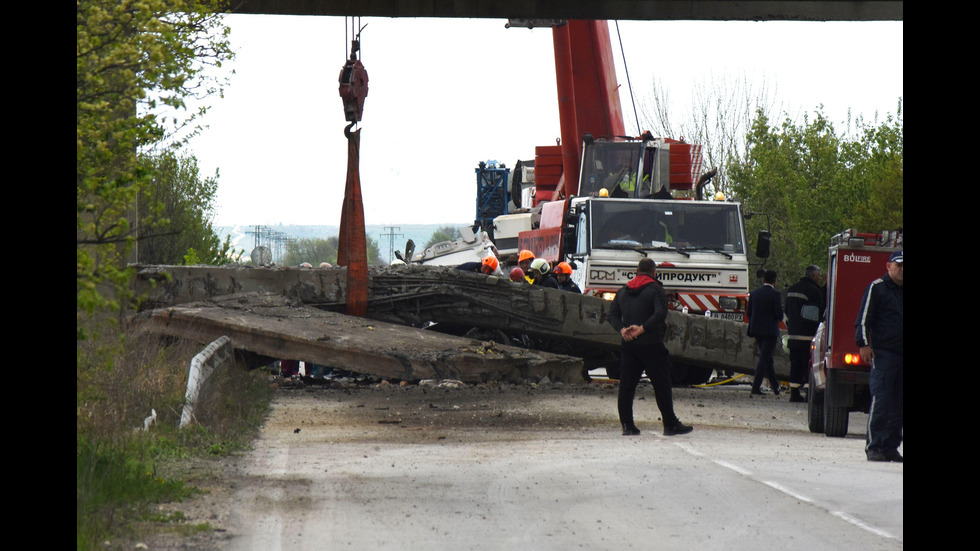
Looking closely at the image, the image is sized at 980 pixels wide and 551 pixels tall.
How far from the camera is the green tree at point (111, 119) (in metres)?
6.26

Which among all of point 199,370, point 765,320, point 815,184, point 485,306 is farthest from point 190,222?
point 199,370

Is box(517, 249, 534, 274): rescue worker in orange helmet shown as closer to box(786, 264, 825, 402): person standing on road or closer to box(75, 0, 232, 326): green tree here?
box(786, 264, 825, 402): person standing on road

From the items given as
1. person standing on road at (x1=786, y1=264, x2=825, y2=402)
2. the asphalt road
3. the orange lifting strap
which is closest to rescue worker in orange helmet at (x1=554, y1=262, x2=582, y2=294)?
person standing on road at (x1=786, y1=264, x2=825, y2=402)

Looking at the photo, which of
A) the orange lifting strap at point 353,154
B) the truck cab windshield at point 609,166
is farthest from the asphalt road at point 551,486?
the truck cab windshield at point 609,166

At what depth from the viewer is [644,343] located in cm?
1242

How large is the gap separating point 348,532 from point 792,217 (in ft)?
114

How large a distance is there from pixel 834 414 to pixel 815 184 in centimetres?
3063

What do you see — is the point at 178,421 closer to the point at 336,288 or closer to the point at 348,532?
the point at 348,532

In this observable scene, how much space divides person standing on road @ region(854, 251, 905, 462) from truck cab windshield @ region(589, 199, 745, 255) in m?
7.99

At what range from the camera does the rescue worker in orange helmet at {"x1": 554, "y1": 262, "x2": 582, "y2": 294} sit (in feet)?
62.3

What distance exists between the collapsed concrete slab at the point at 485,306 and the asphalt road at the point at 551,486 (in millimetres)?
4213

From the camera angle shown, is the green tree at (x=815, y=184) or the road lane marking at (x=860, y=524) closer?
the road lane marking at (x=860, y=524)

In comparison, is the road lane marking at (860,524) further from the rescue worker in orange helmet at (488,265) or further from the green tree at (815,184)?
the green tree at (815,184)

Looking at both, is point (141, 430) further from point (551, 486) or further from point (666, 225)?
point (666, 225)
